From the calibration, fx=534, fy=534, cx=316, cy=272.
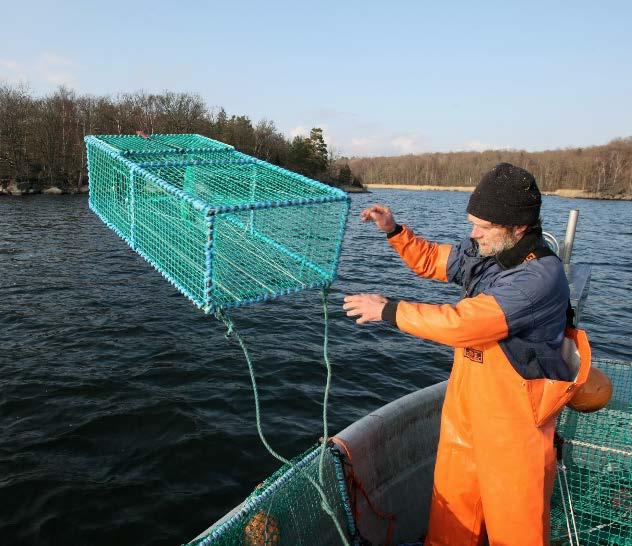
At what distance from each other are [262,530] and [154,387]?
216 inches

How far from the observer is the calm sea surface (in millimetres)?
5566

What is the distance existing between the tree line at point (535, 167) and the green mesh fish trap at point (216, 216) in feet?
347

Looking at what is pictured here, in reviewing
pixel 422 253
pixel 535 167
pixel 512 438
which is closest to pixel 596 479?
pixel 512 438

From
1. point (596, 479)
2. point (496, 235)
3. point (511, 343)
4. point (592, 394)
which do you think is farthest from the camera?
point (596, 479)

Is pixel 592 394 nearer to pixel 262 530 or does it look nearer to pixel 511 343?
pixel 511 343

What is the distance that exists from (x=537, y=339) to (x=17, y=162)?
52.3 metres

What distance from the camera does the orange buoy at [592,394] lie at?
3.12 meters

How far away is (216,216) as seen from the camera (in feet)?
9.58

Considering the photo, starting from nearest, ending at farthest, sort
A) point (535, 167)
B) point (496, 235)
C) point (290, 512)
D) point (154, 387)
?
1. point (496, 235)
2. point (290, 512)
3. point (154, 387)
4. point (535, 167)

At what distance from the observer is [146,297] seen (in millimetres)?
12695

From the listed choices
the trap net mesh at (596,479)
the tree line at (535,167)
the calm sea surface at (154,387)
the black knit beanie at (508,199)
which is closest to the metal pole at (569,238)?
the trap net mesh at (596,479)

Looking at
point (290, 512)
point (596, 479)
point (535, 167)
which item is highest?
point (535, 167)

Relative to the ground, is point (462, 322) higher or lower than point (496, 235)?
lower

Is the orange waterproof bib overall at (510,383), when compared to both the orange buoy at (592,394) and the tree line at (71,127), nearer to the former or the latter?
the orange buoy at (592,394)
